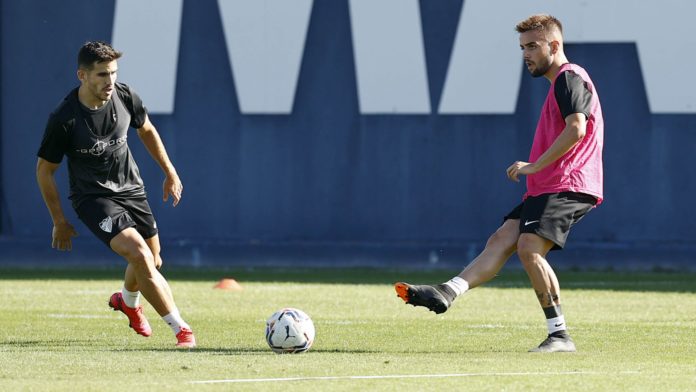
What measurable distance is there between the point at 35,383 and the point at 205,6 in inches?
522

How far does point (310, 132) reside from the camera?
1984 cm

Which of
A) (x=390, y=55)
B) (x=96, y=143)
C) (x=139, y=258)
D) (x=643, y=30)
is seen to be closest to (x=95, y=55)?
(x=96, y=143)

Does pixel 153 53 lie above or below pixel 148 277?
above

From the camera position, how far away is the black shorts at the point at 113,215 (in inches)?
373

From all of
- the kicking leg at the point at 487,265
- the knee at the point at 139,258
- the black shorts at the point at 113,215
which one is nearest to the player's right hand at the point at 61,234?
the black shorts at the point at 113,215

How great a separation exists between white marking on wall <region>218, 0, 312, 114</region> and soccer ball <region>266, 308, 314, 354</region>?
11089 millimetres

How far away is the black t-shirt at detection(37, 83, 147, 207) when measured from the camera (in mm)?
9453

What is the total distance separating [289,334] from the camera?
8812mm

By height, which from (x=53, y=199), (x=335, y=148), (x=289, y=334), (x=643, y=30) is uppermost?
(x=643, y=30)

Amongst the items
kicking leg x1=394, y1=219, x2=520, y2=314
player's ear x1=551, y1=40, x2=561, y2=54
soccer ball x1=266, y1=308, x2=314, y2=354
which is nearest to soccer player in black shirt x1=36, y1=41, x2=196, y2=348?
soccer ball x1=266, y1=308, x2=314, y2=354

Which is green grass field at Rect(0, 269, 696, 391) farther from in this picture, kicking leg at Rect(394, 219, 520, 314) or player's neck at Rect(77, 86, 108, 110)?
player's neck at Rect(77, 86, 108, 110)

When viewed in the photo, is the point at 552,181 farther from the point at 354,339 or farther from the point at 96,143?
the point at 96,143

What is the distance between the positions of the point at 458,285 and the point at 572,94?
1.47 metres

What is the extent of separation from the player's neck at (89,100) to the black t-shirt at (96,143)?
3 centimetres
